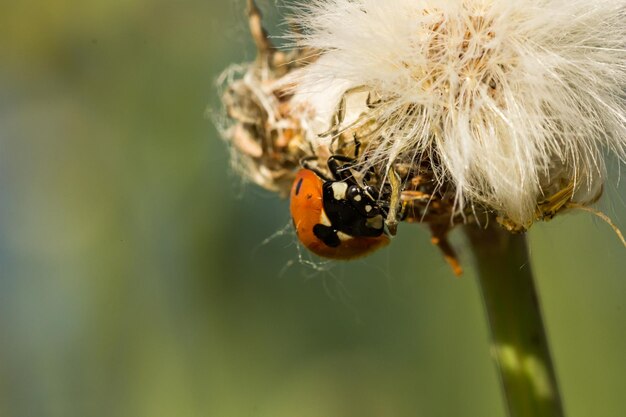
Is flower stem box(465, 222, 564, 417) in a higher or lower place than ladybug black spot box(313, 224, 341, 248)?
lower

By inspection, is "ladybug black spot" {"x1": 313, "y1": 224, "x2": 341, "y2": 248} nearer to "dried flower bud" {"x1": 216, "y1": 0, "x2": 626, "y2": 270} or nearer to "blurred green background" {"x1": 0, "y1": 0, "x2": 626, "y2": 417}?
"dried flower bud" {"x1": 216, "y1": 0, "x2": 626, "y2": 270}

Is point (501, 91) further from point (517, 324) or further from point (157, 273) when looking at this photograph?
point (157, 273)

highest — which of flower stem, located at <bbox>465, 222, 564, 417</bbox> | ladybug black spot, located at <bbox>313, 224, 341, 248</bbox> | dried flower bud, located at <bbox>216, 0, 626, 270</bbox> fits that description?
dried flower bud, located at <bbox>216, 0, 626, 270</bbox>

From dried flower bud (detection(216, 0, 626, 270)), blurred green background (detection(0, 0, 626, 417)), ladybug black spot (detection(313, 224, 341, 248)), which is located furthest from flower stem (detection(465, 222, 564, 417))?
blurred green background (detection(0, 0, 626, 417))

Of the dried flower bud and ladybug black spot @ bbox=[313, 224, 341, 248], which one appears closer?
the dried flower bud

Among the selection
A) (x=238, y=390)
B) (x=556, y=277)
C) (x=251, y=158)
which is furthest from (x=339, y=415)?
(x=251, y=158)

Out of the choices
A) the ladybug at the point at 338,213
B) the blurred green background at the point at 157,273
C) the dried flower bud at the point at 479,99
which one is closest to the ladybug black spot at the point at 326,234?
the ladybug at the point at 338,213

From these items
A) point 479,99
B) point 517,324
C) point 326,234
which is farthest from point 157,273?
point 479,99
